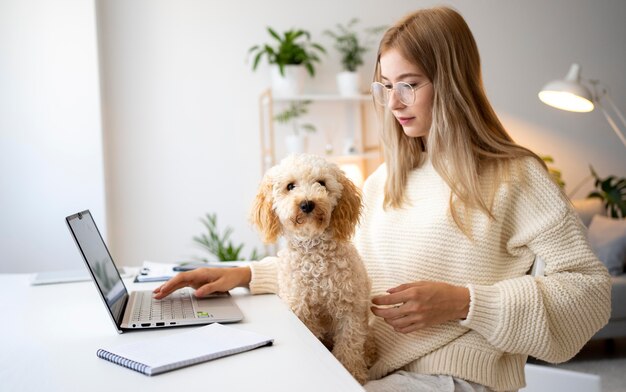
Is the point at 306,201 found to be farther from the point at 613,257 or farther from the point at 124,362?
the point at 613,257

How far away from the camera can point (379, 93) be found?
5.18ft

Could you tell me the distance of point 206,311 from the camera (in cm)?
139

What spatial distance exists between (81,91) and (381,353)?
279cm

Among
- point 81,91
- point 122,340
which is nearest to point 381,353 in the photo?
point 122,340

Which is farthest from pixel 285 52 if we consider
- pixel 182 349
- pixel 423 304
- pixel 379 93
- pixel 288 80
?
pixel 182 349

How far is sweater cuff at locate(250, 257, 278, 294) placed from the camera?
163cm

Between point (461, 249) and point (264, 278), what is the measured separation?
51cm

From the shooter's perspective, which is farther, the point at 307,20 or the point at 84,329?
the point at 307,20

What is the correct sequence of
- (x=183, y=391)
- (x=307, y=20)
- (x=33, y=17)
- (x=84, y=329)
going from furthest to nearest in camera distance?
(x=307, y=20) < (x=33, y=17) < (x=84, y=329) < (x=183, y=391)

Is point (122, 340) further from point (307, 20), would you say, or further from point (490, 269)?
point (307, 20)

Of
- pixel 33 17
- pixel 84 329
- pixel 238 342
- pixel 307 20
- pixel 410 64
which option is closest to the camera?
pixel 238 342

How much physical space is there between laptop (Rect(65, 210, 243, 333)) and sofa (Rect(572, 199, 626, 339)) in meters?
2.52

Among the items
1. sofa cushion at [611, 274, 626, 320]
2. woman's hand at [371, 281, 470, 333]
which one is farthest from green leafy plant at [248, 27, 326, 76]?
woman's hand at [371, 281, 470, 333]

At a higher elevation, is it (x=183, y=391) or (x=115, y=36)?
(x=115, y=36)
